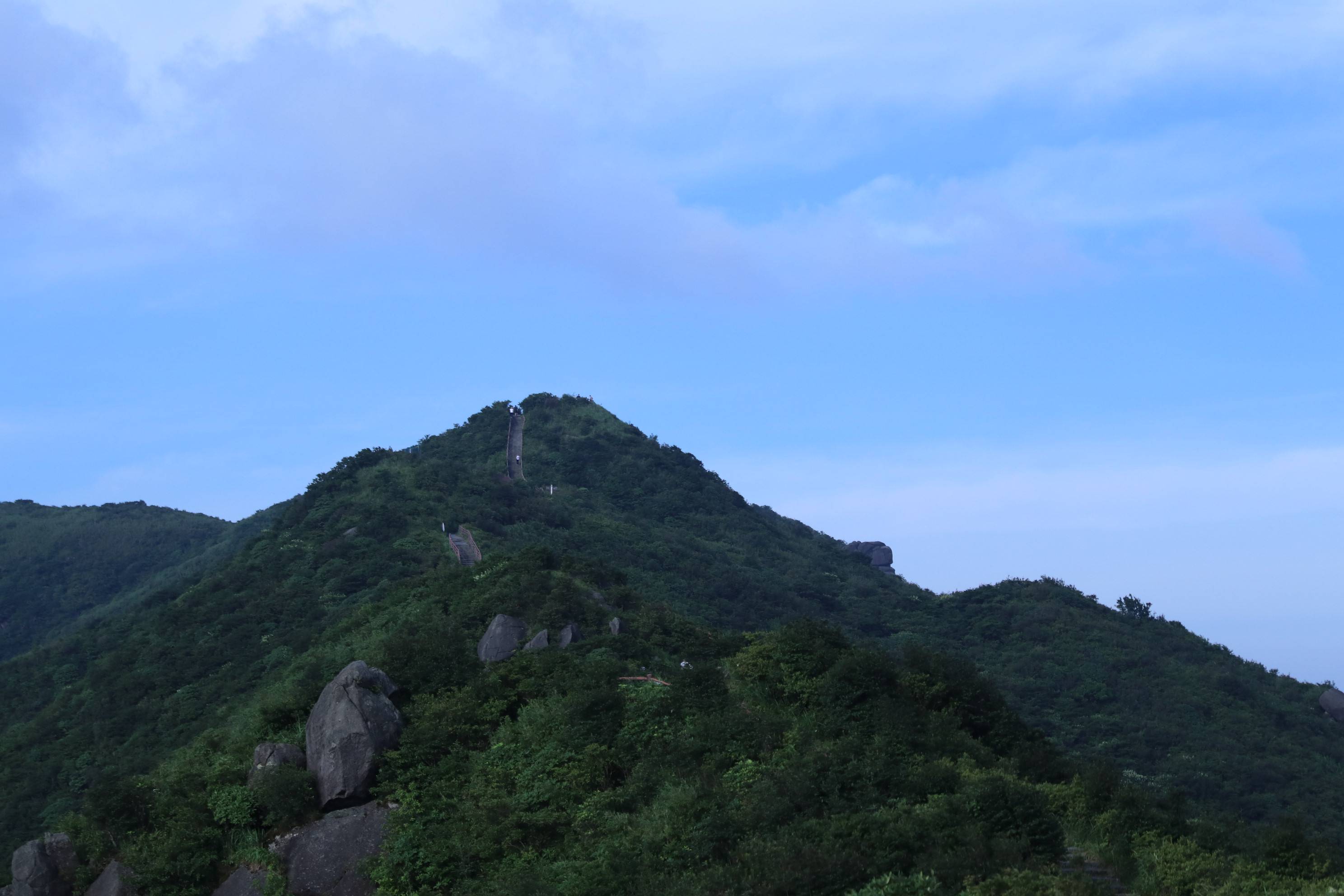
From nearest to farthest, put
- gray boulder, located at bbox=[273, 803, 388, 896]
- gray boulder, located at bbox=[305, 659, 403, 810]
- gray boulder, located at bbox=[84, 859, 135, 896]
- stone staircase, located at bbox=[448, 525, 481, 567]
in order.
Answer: gray boulder, located at bbox=[273, 803, 388, 896] → gray boulder, located at bbox=[84, 859, 135, 896] → gray boulder, located at bbox=[305, 659, 403, 810] → stone staircase, located at bbox=[448, 525, 481, 567]

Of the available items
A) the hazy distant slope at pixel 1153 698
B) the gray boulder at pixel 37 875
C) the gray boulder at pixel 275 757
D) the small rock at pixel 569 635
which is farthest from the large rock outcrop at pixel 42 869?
the hazy distant slope at pixel 1153 698

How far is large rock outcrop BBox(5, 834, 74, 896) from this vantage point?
22781 millimetres

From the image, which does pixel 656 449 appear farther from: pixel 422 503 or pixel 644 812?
pixel 644 812

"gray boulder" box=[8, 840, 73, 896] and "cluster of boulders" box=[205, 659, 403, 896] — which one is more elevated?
"cluster of boulders" box=[205, 659, 403, 896]

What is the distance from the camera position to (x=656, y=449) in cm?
9650

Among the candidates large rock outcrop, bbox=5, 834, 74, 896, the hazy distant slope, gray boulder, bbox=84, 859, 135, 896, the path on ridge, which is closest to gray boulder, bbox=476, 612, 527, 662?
gray boulder, bbox=84, 859, 135, 896

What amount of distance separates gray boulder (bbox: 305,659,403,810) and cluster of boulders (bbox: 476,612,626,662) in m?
5.71

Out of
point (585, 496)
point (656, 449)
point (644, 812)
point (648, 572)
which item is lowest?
point (644, 812)

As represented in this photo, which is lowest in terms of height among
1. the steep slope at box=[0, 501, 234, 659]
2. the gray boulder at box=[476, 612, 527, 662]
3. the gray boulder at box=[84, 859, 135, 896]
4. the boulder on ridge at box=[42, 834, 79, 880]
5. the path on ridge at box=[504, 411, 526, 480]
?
the gray boulder at box=[84, 859, 135, 896]

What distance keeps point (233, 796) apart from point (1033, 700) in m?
42.7

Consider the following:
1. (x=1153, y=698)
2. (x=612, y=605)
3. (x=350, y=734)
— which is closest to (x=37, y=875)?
(x=350, y=734)

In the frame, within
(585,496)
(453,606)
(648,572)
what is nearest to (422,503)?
(648,572)

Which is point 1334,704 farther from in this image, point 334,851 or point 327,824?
point 334,851

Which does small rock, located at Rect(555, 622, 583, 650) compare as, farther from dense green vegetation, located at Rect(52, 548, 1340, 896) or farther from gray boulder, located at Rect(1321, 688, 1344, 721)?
gray boulder, located at Rect(1321, 688, 1344, 721)
